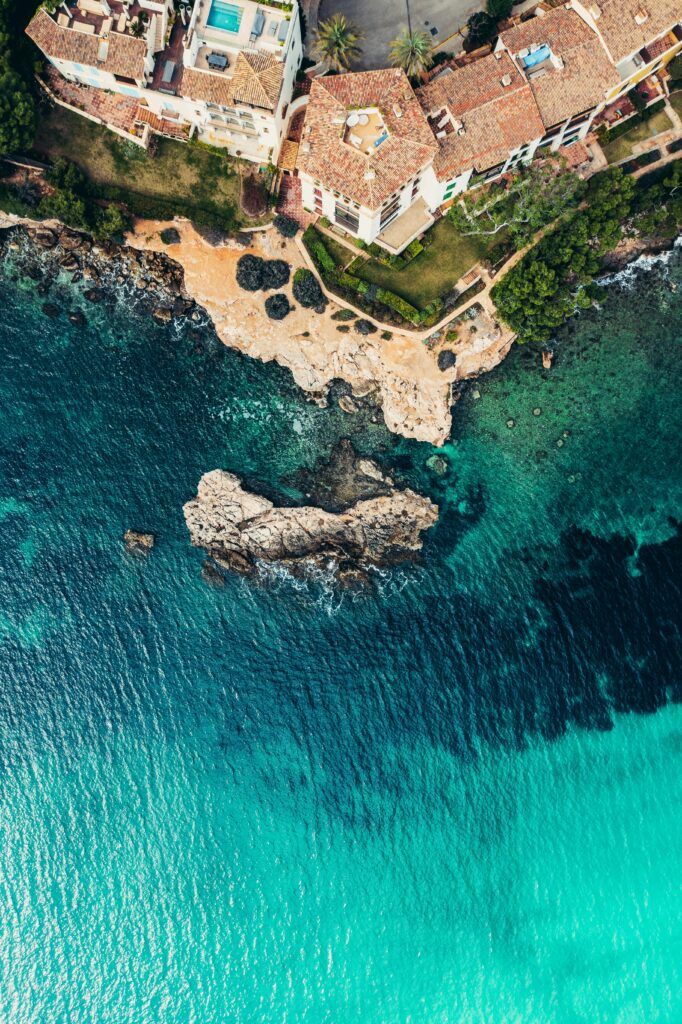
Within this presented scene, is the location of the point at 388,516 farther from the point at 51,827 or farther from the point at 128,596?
the point at 51,827

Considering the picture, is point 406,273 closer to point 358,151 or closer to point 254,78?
point 358,151

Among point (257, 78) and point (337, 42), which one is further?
point (337, 42)

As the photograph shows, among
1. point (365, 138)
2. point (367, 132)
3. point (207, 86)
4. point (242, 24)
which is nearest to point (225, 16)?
point (242, 24)

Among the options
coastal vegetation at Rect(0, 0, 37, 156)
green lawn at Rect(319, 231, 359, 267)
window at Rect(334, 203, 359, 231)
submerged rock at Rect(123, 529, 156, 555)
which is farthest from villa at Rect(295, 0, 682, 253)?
submerged rock at Rect(123, 529, 156, 555)

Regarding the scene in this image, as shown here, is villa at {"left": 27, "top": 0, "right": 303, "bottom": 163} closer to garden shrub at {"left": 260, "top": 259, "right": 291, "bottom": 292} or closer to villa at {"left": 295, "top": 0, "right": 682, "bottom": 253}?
villa at {"left": 295, "top": 0, "right": 682, "bottom": 253}

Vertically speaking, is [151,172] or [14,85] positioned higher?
[14,85]
